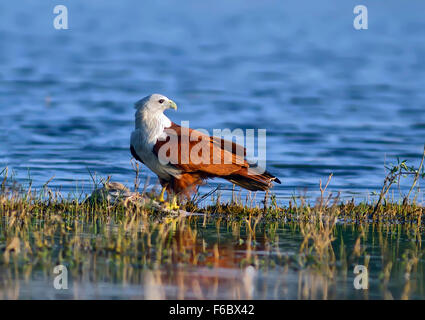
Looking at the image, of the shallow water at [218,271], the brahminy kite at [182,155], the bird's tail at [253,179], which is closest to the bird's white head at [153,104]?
the brahminy kite at [182,155]

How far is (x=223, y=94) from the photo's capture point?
28.6 metres

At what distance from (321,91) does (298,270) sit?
22327mm

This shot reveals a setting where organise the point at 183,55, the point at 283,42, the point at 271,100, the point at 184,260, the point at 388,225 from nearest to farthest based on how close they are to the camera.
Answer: the point at 184,260, the point at 388,225, the point at 271,100, the point at 183,55, the point at 283,42

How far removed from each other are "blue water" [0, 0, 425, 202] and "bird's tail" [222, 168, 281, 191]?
1.98 meters

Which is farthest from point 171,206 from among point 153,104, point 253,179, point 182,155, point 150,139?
point 153,104

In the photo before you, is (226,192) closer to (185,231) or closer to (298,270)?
(185,231)

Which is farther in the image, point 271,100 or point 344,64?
point 344,64

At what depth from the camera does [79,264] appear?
7703 millimetres

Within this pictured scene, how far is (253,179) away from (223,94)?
1816 centimetres

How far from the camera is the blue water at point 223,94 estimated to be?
16.3 m

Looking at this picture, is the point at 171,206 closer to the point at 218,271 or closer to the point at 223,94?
the point at 218,271

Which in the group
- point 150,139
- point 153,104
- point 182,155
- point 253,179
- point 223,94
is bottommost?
point 253,179
